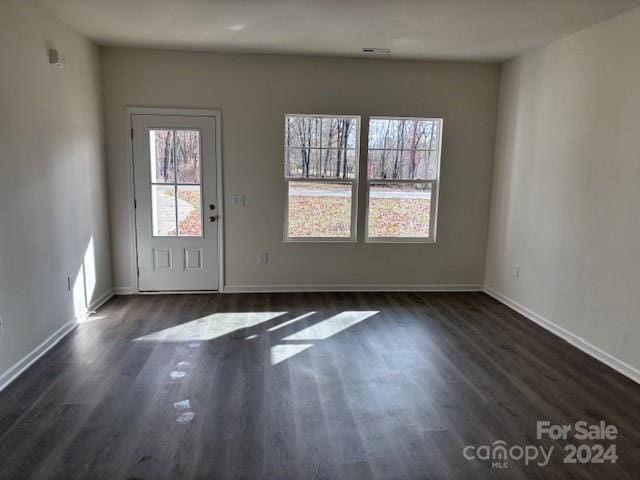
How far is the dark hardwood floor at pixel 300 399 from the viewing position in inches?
84.5

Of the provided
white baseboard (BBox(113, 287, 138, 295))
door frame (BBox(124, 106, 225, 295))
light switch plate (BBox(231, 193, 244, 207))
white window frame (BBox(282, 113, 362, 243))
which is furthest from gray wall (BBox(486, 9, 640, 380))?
white baseboard (BBox(113, 287, 138, 295))

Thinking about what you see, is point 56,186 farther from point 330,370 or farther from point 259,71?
point 330,370

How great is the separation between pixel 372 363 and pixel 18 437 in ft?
7.23

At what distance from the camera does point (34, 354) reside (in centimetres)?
320

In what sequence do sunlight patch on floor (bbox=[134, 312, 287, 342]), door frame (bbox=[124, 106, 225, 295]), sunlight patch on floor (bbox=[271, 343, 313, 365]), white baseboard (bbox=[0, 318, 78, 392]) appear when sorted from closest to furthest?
white baseboard (bbox=[0, 318, 78, 392])
sunlight patch on floor (bbox=[271, 343, 313, 365])
sunlight patch on floor (bbox=[134, 312, 287, 342])
door frame (bbox=[124, 106, 225, 295])

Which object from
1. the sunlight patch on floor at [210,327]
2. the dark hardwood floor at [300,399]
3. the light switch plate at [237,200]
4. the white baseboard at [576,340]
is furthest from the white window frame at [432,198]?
the sunlight patch on floor at [210,327]

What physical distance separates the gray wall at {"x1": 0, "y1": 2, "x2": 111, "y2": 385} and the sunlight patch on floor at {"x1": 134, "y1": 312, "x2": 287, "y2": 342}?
2.81 ft

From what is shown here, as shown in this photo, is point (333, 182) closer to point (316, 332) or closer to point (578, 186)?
point (316, 332)

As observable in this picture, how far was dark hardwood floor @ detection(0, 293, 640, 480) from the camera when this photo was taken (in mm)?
2146

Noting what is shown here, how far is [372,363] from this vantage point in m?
3.28

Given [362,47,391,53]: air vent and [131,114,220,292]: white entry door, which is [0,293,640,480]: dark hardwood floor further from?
[362,47,391,53]: air vent

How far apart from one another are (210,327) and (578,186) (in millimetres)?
3424

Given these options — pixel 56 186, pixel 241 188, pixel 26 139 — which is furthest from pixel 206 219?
pixel 26 139

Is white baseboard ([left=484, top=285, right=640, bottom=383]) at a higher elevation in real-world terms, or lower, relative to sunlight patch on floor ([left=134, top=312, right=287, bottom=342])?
higher
